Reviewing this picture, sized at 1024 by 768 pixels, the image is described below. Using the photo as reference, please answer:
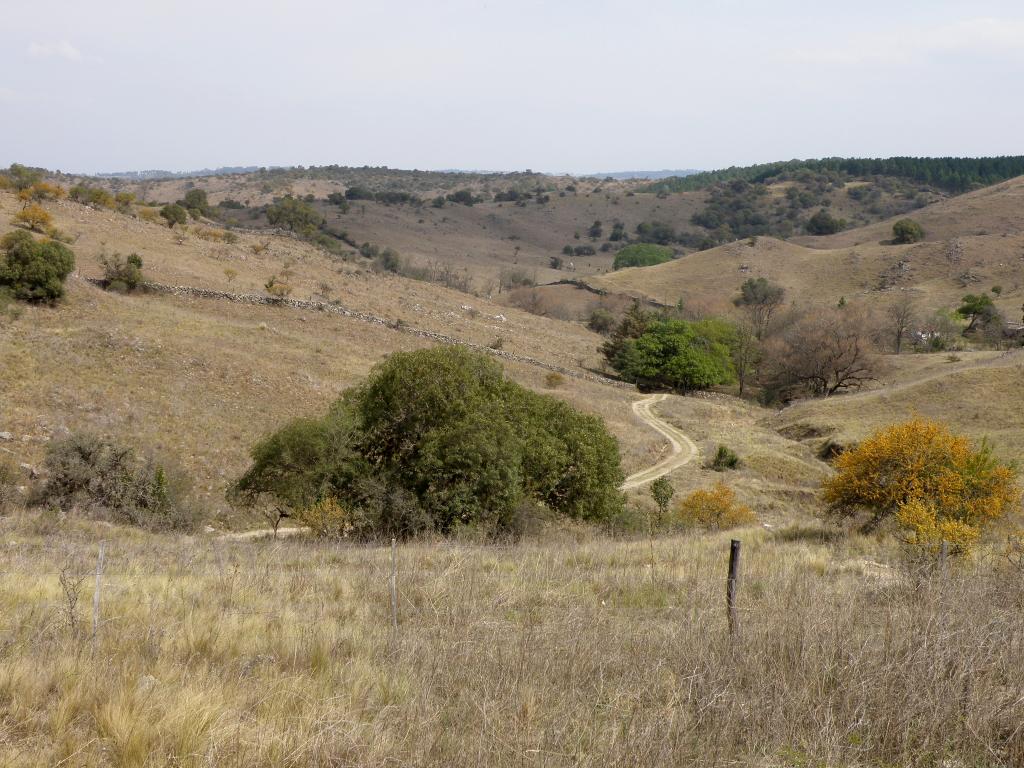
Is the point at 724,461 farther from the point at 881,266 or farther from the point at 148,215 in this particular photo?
the point at 881,266

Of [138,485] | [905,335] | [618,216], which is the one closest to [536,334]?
[905,335]

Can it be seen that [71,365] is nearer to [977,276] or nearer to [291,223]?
[291,223]

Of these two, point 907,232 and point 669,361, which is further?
point 907,232

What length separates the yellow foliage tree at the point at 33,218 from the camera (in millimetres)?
45062

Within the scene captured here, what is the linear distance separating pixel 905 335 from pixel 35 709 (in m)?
80.3

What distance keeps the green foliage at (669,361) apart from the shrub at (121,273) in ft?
114

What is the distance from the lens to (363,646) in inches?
233

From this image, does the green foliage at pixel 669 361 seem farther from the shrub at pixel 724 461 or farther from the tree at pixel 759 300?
the shrub at pixel 724 461

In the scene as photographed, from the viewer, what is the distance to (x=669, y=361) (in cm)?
5981

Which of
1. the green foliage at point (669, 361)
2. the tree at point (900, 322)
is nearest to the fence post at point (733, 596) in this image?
the green foliage at point (669, 361)

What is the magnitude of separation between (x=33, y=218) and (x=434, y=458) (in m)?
40.0

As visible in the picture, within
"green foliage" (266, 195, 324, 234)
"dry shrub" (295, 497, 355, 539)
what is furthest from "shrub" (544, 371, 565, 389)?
"green foliage" (266, 195, 324, 234)

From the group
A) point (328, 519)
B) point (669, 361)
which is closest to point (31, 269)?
point (328, 519)

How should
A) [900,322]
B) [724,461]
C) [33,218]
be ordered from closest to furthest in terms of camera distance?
[724,461] → [33,218] → [900,322]
